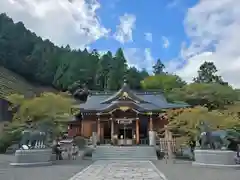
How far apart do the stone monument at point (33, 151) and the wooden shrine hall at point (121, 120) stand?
12173 millimetres

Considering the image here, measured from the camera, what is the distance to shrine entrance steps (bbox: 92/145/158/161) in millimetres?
20469

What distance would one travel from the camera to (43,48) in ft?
197

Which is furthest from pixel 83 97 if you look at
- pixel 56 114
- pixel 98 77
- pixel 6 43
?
pixel 56 114

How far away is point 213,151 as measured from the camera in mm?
13266

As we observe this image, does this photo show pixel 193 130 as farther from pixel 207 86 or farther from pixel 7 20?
pixel 7 20

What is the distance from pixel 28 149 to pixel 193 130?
34.1 ft

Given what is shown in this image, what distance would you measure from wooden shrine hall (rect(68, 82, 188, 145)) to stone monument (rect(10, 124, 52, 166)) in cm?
1217

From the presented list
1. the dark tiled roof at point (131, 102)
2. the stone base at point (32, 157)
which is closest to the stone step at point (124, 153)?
the stone base at point (32, 157)

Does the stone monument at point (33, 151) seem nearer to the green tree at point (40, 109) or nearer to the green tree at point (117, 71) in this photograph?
the green tree at point (40, 109)

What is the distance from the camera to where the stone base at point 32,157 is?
1425cm

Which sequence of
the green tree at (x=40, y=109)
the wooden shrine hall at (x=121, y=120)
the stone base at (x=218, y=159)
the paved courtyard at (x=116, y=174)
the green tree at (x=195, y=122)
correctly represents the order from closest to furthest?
the paved courtyard at (x=116, y=174) → the stone base at (x=218, y=159) → the green tree at (x=195, y=122) → the green tree at (x=40, y=109) → the wooden shrine hall at (x=121, y=120)

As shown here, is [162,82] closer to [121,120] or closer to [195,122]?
[121,120]

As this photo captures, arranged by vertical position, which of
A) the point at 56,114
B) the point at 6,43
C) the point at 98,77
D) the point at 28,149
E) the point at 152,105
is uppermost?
the point at 6,43

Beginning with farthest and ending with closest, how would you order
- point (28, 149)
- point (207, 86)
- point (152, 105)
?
point (207, 86) → point (152, 105) → point (28, 149)
